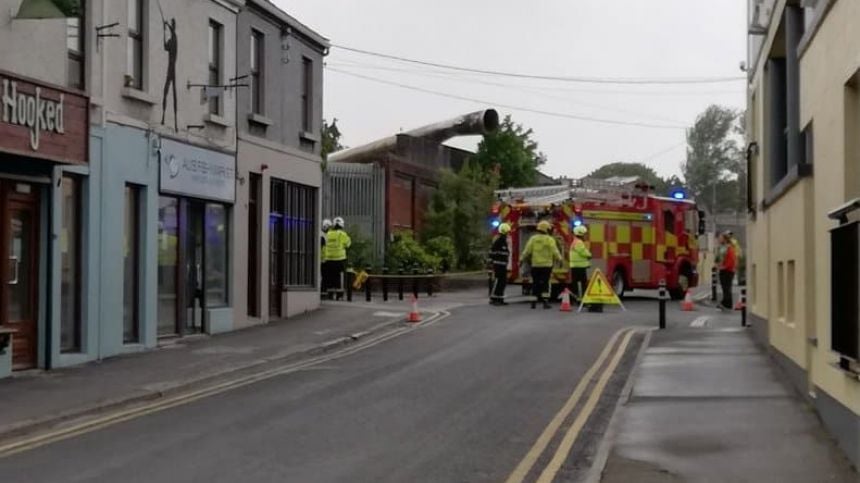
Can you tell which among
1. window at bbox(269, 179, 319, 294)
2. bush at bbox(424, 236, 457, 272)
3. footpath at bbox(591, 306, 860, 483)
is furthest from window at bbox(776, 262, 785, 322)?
bush at bbox(424, 236, 457, 272)

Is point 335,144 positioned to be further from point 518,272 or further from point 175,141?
point 175,141

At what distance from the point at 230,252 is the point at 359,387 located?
798 centimetres

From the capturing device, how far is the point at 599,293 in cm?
2530

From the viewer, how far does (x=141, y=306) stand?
730 inches

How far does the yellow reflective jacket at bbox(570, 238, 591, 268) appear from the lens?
26384 millimetres

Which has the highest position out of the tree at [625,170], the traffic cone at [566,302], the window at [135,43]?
the tree at [625,170]

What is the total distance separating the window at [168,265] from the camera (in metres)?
19.4

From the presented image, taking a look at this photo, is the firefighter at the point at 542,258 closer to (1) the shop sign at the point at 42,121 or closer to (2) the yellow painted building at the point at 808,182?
(2) the yellow painted building at the point at 808,182

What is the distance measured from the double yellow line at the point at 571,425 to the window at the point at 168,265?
23.7ft

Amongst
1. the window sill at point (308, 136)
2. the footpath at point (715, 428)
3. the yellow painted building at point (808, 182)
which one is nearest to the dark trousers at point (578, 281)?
the window sill at point (308, 136)

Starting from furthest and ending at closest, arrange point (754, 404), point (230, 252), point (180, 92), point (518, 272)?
point (518, 272) → point (230, 252) → point (180, 92) → point (754, 404)

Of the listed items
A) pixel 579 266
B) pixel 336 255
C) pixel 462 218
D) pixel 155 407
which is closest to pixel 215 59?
pixel 336 255

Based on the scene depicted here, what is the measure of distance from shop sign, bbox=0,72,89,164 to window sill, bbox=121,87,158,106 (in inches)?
71.7

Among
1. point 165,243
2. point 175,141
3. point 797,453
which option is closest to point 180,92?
point 175,141
